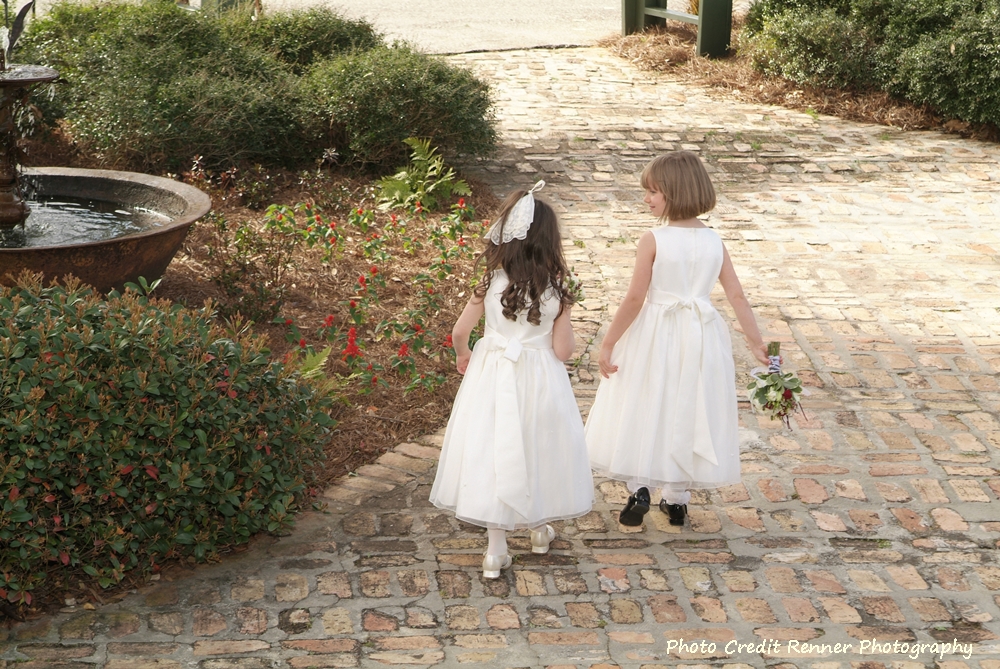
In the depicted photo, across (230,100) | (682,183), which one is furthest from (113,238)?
(230,100)

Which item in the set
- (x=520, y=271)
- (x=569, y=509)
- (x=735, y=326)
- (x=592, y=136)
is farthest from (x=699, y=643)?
(x=592, y=136)

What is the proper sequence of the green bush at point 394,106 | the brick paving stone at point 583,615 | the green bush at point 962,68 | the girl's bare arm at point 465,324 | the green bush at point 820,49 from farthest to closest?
1. the green bush at point 820,49
2. the green bush at point 962,68
3. the green bush at point 394,106
4. the girl's bare arm at point 465,324
5. the brick paving stone at point 583,615

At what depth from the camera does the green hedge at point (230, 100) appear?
9.04 m

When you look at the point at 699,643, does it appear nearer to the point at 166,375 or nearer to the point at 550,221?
the point at 550,221

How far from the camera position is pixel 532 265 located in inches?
167

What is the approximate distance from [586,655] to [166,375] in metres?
1.91

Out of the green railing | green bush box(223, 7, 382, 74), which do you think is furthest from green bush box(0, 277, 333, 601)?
the green railing

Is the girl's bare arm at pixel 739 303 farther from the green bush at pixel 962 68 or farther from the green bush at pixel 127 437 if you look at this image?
the green bush at pixel 962 68

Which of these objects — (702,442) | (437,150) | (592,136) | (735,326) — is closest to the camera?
(702,442)

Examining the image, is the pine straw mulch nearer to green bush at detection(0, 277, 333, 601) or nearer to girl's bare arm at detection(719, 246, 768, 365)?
girl's bare arm at detection(719, 246, 768, 365)

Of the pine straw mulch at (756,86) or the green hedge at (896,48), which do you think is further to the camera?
the pine straw mulch at (756,86)

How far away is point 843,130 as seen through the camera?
12.0 metres

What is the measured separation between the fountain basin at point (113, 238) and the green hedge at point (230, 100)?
5.45ft

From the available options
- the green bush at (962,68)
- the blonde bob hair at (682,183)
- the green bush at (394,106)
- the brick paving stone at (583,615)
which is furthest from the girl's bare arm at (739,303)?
the green bush at (962,68)
